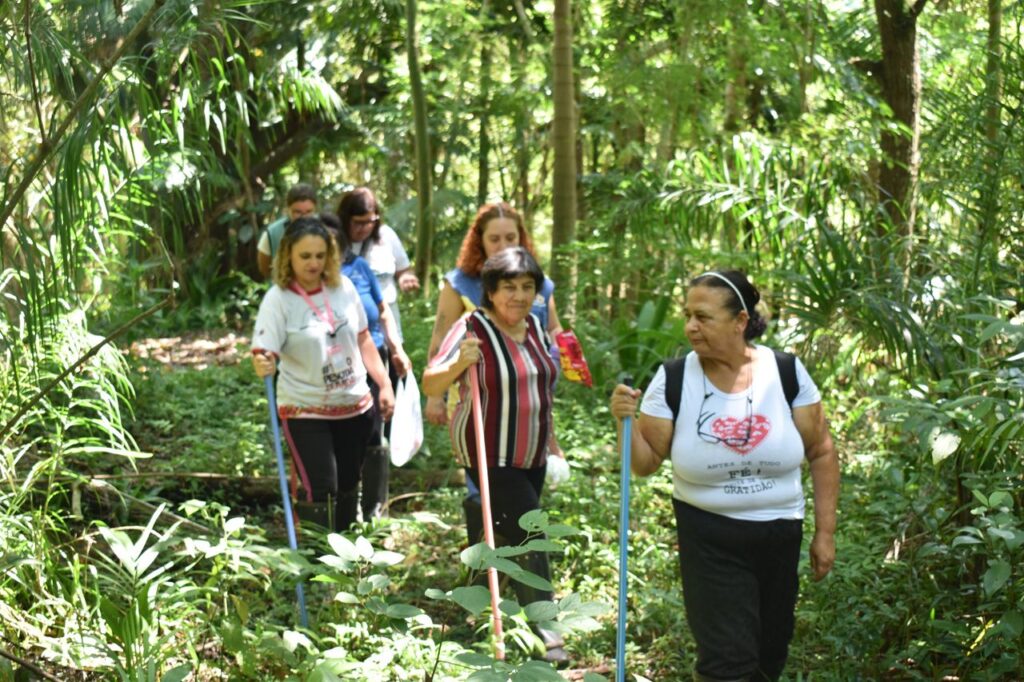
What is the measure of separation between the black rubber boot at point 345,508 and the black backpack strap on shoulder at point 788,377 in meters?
2.66

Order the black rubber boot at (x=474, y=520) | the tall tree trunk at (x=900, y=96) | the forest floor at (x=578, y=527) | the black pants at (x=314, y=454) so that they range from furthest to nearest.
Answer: the tall tree trunk at (x=900, y=96) → the black pants at (x=314, y=454) → the black rubber boot at (x=474, y=520) → the forest floor at (x=578, y=527)

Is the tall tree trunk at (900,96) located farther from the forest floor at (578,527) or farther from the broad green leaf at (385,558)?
the broad green leaf at (385,558)

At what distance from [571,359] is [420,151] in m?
6.10

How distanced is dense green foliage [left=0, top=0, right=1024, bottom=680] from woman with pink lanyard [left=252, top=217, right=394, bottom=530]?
419mm

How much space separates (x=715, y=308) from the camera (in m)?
3.95

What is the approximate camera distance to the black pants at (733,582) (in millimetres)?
3840

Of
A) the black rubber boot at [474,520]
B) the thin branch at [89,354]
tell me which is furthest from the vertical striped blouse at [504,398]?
the thin branch at [89,354]

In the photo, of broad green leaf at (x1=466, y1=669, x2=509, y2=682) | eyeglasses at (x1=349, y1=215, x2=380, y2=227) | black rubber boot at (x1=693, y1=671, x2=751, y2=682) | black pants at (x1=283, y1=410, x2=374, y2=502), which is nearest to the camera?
broad green leaf at (x1=466, y1=669, x2=509, y2=682)

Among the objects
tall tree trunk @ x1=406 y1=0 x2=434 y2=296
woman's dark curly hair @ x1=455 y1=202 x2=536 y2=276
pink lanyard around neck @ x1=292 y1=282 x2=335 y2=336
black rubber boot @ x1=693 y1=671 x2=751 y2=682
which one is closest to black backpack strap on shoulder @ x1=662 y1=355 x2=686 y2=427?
black rubber boot @ x1=693 y1=671 x2=751 y2=682

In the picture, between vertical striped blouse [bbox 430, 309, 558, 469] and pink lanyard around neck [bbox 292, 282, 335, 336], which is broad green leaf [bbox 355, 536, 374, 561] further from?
pink lanyard around neck [bbox 292, 282, 335, 336]

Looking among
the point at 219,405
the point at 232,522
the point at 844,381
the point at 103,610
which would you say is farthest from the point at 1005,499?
the point at 219,405

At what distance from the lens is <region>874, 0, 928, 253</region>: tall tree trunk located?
22.8 feet

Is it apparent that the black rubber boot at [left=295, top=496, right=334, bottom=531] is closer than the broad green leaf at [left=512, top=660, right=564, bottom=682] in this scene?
No

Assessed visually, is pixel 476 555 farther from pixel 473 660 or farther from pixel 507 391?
pixel 507 391
